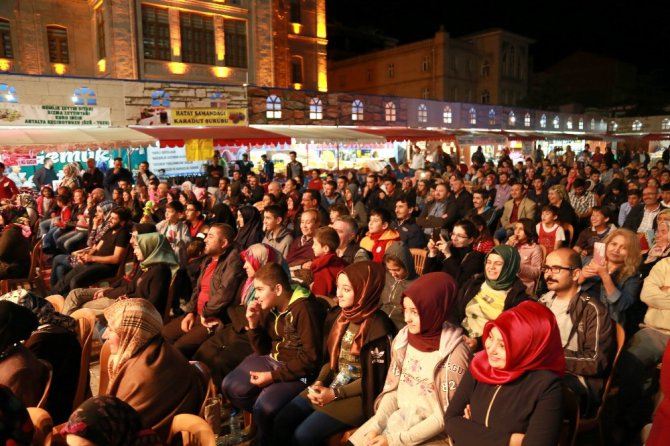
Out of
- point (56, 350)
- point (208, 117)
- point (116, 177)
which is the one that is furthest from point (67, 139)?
point (56, 350)

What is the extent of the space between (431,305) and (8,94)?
15552 millimetres

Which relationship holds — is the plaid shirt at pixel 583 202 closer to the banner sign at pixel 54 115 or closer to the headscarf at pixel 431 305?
the headscarf at pixel 431 305

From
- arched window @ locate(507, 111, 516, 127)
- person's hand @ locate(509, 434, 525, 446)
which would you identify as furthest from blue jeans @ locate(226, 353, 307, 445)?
arched window @ locate(507, 111, 516, 127)

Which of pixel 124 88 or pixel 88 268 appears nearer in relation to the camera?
pixel 88 268

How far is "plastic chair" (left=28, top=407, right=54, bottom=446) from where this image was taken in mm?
2182

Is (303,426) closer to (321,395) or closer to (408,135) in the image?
(321,395)

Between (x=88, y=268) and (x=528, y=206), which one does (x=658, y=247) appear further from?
(x=88, y=268)

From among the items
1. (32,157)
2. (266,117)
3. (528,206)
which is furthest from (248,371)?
(266,117)

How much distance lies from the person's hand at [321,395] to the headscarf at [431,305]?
654 mm

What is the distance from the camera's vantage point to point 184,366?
8.63 feet

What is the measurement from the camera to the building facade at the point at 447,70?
35.5m

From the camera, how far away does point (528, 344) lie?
2104 mm

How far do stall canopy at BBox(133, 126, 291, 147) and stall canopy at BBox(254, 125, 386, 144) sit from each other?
699 millimetres

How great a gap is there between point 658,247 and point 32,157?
15.1 m
